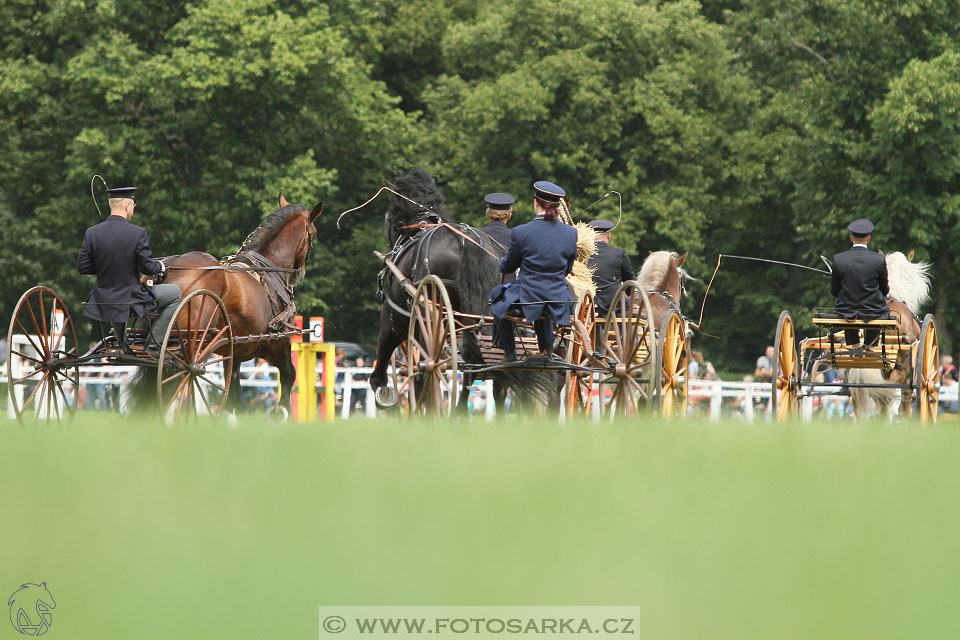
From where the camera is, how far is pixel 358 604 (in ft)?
10.7

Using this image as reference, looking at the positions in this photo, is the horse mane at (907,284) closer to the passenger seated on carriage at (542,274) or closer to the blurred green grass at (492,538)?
the passenger seated on carriage at (542,274)

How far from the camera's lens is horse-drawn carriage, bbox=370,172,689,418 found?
9.27 meters

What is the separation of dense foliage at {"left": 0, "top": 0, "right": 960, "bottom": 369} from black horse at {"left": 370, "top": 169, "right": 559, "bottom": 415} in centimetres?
1891

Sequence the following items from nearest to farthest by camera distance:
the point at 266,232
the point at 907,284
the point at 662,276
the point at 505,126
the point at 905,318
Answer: the point at 266,232 < the point at 905,318 < the point at 662,276 < the point at 907,284 < the point at 505,126

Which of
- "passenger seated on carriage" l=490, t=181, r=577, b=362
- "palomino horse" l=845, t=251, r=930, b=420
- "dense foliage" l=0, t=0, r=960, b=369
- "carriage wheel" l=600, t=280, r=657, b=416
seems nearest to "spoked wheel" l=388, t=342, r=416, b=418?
"passenger seated on carriage" l=490, t=181, r=577, b=362

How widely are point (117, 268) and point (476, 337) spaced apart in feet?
8.47

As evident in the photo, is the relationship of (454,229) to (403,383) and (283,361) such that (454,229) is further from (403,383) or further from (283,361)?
(283,361)

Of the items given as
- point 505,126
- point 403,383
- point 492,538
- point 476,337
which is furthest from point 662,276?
point 505,126

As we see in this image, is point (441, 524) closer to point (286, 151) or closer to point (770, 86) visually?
point (286, 151)

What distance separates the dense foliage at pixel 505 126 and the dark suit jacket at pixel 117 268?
21374 millimetres

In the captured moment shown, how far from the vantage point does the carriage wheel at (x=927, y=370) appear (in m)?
12.1

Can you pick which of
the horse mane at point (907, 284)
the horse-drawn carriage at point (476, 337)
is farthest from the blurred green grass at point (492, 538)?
the horse mane at point (907, 284)

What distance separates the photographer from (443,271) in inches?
439

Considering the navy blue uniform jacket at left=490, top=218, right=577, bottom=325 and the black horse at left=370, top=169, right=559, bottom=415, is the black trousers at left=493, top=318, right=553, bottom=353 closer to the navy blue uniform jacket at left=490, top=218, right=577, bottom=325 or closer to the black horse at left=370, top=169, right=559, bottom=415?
the navy blue uniform jacket at left=490, top=218, right=577, bottom=325
